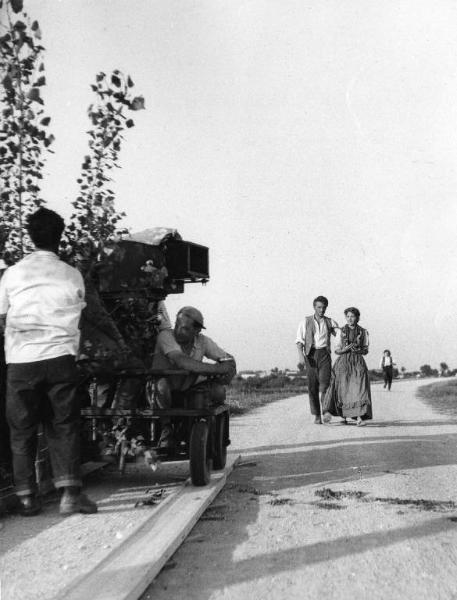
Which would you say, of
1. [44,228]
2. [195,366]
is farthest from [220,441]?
[44,228]

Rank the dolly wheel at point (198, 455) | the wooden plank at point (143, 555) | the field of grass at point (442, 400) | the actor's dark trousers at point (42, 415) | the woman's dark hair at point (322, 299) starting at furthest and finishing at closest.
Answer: the field of grass at point (442, 400) < the woman's dark hair at point (322, 299) < the dolly wheel at point (198, 455) < the actor's dark trousers at point (42, 415) < the wooden plank at point (143, 555)

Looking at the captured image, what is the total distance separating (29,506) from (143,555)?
145 cm

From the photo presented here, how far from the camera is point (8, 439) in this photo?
4992 mm

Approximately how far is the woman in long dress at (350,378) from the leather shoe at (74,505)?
24.9 ft

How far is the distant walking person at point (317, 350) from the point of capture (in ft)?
40.0

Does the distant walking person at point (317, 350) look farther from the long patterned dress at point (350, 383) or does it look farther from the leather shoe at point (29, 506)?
the leather shoe at point (29, 506)

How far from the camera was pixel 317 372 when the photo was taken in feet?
40.3

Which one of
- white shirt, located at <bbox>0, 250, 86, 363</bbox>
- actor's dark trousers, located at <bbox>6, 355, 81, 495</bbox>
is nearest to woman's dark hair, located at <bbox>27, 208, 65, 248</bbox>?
white shirt, located at <bbox>0, 250, 86, 363</bbox>

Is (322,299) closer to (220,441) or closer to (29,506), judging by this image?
(220,441)

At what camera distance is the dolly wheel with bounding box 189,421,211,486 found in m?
5.44

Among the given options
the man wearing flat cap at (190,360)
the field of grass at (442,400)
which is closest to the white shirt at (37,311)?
the man wearing flat cap at (190,360)

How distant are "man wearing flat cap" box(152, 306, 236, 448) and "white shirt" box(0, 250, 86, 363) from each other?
1.07 meters

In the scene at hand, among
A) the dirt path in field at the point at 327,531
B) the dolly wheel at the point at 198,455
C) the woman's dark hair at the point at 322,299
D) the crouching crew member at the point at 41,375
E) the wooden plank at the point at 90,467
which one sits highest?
the woman's dark hair at the point at 322,299

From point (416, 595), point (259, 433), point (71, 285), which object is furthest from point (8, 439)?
point (259, 433)
